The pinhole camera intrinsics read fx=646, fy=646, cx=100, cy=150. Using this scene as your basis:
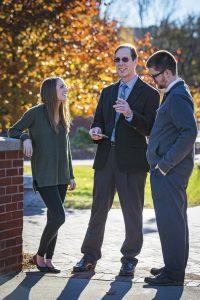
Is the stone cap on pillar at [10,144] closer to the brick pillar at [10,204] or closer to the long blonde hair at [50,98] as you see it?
the brick pillar at [10,204]

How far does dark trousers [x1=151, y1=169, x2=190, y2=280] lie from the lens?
215 inches

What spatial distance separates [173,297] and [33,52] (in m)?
9.95

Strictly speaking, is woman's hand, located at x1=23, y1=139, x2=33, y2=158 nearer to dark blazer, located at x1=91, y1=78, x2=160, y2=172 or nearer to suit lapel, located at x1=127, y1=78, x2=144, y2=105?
dark blazer, located at x1=91, y1=78, x2=160, y2=172

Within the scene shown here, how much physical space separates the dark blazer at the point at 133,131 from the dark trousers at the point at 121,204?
0.26 feet

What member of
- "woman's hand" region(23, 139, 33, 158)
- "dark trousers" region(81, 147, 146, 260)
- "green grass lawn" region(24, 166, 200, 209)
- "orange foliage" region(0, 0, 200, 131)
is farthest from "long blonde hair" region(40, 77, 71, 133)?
"orange foliage" region(0, 0, 200, 131)

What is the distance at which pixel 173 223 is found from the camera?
5.48 meters

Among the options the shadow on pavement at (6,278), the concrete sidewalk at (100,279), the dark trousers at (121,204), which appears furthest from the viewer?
the dark trousers at (121,204)

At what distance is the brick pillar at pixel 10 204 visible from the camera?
5855 millimetres

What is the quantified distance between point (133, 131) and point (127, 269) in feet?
4.24

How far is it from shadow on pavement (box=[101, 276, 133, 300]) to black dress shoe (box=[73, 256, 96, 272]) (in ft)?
1.26

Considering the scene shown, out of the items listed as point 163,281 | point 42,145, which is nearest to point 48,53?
point 42,145

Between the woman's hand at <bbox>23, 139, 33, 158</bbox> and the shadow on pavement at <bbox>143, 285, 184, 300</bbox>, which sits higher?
the woman's hand at <bbox>23, 139, 33, 158</bbox>

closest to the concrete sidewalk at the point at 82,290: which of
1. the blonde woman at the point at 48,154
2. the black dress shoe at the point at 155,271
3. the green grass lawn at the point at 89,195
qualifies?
the black dress shoe at the point at 155,271

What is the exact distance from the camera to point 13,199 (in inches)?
237
